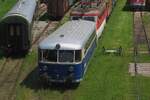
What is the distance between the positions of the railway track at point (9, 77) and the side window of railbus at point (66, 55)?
3.05 metres

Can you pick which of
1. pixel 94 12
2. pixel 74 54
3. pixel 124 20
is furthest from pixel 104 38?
pixel 74 54

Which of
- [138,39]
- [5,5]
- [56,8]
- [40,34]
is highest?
[138,39]

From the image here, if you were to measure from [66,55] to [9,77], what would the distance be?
4.62 m

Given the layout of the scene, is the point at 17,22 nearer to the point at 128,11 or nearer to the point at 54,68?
the point at 54,68

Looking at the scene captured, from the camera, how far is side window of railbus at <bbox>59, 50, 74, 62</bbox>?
23875mm

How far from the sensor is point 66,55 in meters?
23.9

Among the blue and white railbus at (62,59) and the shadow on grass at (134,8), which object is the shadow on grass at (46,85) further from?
the shadow on grass at (134,8)

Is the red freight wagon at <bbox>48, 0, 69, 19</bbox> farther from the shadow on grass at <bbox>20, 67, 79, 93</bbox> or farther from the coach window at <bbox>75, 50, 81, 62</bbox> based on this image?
the coach window at <bbox>75, 50, 81, 62</bbox>

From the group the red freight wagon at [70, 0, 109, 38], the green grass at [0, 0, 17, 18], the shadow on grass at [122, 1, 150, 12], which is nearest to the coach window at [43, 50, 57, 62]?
the red freight wagon at [70, 0, 109, 38]

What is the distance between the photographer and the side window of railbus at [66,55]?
23.9m

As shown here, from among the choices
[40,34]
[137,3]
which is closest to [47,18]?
[40,34]

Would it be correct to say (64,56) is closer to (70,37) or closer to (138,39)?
(70,37)

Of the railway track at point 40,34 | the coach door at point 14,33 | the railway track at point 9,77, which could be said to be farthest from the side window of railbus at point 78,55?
the railway track at point 40,34

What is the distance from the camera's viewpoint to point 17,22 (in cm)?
3039
